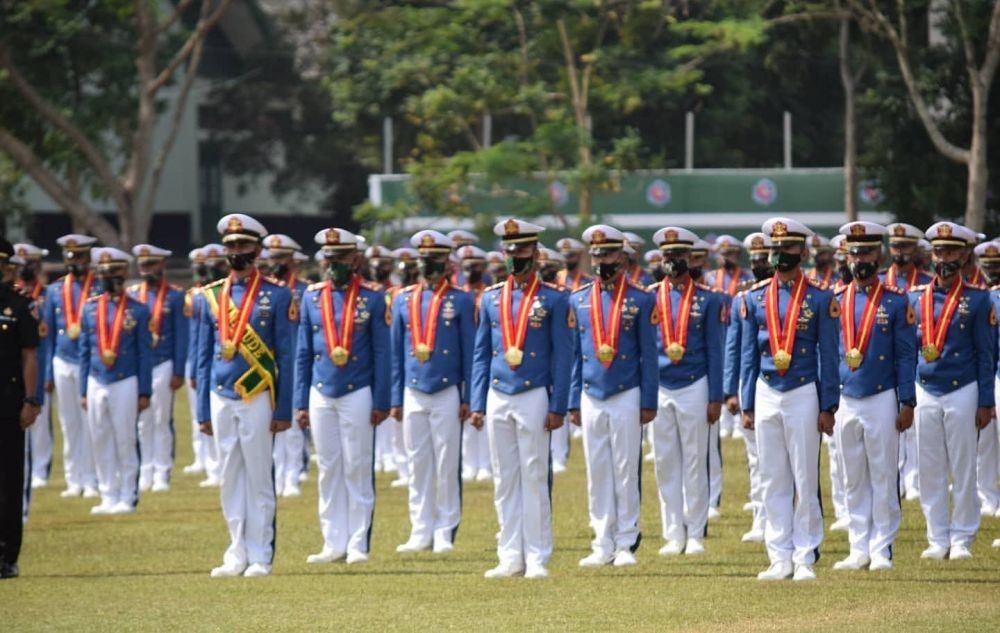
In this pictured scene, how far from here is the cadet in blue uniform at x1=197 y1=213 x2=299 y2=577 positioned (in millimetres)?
14195

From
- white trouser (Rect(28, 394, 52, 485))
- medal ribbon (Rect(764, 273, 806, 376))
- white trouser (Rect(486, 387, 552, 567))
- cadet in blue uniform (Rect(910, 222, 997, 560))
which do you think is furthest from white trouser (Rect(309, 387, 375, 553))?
white trouser (Rect(28, 394, 52, 485))

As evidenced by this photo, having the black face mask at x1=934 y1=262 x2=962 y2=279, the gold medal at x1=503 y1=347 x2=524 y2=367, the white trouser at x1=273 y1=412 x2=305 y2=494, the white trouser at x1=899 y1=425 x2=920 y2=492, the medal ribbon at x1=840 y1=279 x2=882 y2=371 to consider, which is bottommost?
the white trouser at x1=273 y1=412 x2=305 y2=494

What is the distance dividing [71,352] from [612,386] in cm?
851

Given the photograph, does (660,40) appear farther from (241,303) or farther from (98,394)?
(241,303)

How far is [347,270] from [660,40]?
24.4m

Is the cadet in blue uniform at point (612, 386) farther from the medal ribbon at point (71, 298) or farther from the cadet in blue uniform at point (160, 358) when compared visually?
the medal ribbon at point (71, 298)

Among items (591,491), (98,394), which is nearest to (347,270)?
(591,491)

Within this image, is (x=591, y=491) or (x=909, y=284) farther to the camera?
(x=909, y=284)

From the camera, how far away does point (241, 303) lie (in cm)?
1431

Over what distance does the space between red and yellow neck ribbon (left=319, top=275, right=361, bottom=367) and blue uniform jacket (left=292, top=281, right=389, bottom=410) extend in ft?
0.06

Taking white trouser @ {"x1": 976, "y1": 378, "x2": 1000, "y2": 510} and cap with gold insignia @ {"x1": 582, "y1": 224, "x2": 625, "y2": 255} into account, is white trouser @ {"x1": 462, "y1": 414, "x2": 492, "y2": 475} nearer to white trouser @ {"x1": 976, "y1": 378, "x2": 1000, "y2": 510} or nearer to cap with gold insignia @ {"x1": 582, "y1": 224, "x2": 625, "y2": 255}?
white trouser @ {"x1": 976, "y1": 378, "x2": 1000, "y2": 510}

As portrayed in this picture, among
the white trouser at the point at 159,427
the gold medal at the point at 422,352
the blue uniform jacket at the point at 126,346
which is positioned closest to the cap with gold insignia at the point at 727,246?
the white trouser at the point at 159,427

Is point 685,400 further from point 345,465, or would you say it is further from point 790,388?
point 345,465

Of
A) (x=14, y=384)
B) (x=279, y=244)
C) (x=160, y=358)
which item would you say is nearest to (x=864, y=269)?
(x=14, y=384)
